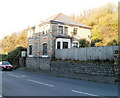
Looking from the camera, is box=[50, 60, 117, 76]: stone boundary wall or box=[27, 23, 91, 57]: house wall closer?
box=[50, 60, 117, 76]: stone boundary wall

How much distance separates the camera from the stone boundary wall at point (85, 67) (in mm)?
15827

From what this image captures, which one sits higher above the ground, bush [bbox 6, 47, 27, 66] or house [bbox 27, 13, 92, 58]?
house [bbox 27, 13, 92, 58]

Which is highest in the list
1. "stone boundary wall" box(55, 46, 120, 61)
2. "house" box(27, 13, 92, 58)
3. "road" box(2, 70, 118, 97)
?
"house" box(27, 13, 92, 58)

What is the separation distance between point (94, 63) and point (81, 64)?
2.12m

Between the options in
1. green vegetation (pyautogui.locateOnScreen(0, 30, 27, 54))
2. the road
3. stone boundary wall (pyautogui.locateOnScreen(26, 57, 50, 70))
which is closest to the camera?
the road

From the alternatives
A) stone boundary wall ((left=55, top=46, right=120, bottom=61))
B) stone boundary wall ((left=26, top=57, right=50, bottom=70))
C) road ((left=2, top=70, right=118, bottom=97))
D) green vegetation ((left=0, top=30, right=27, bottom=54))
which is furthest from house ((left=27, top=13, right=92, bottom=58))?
green vegetation ((left=0, top=30, right=27, bottom=54))

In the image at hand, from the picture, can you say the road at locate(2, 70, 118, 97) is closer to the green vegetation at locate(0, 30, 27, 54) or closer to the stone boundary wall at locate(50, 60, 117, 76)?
the stone boundary wall at locate(50, 60, 117, 76)

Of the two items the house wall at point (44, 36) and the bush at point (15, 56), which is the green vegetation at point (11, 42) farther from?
the house wall at point (44, 36)

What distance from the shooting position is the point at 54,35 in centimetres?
2709

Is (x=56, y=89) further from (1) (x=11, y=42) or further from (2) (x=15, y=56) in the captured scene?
(1) (x=11, y=42)

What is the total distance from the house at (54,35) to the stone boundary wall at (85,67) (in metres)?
4.00

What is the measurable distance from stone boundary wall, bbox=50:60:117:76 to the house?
13.1ft

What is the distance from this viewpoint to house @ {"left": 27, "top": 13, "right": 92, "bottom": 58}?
2702 centimetres

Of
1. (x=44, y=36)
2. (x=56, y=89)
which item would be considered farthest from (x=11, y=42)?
(x=56, y=89)
